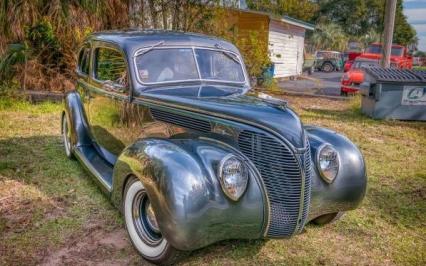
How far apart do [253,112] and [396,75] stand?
6.96 metres

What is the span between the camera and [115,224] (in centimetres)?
338

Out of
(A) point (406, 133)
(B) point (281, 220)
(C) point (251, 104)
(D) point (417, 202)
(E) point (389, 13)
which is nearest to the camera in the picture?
(B) point (281, 220)

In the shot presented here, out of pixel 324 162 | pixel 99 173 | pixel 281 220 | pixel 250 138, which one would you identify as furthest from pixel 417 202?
pixel 99 173

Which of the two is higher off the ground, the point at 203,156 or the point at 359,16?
the point at 359,16

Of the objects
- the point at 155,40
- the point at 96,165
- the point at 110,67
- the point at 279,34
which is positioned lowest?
the point at 96,165

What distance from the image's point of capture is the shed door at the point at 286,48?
17109 millimetres

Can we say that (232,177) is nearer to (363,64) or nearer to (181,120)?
(181,120)

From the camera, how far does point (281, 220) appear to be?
264 centimetres

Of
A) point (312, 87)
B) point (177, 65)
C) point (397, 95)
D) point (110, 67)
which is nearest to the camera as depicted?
point (177, 65)

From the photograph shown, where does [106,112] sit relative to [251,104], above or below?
below

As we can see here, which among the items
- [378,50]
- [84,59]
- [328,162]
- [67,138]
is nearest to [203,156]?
[328,162]

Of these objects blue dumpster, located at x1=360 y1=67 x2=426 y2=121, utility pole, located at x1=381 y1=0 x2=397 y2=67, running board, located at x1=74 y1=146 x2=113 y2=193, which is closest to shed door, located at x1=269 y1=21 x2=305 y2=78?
utility pole, located at x1=381 y1=0 x2=397 y2=67

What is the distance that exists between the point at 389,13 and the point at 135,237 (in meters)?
10.1

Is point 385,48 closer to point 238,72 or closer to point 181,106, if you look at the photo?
point 238,72
